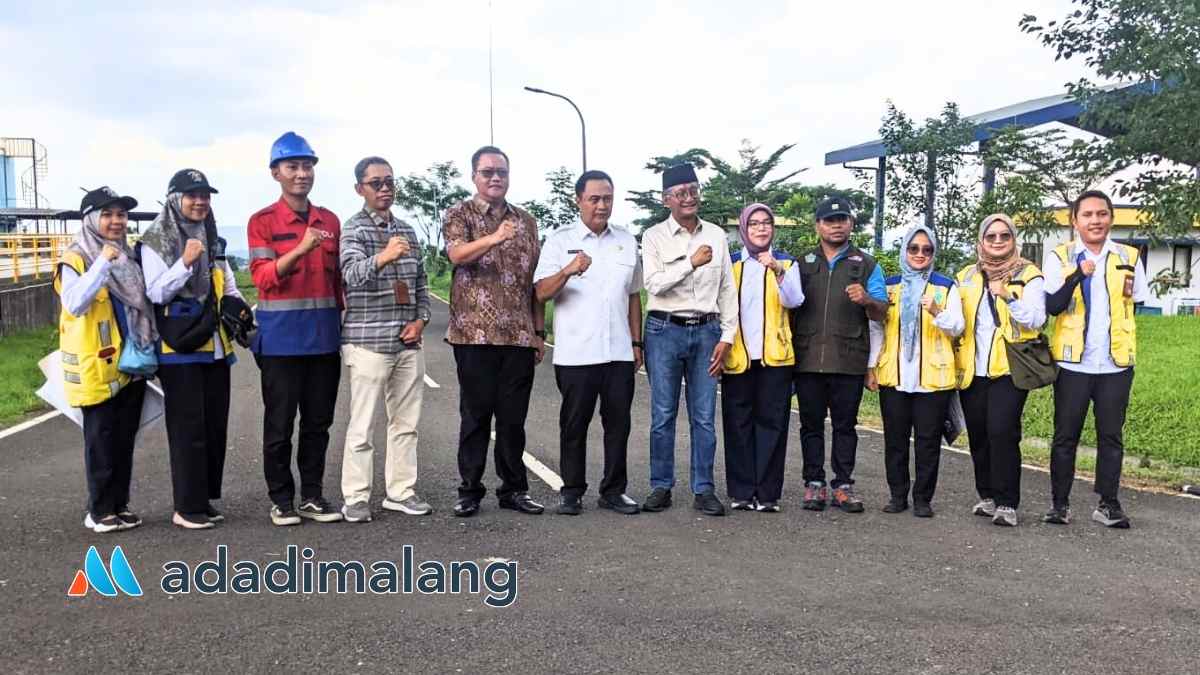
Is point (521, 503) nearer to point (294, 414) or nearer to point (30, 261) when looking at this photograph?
point (294, 414)

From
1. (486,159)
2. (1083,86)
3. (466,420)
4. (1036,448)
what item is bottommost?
(1036,448)

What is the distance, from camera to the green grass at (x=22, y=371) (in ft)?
39.4

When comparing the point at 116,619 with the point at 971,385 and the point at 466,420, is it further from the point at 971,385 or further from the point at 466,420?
the point at 971,385

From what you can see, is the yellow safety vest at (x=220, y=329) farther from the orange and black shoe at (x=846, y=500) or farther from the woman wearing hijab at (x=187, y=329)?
the orange and black shoe at (x=846, y=500)

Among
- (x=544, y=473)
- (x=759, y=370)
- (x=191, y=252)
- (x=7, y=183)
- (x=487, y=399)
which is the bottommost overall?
(x=544, y=473)

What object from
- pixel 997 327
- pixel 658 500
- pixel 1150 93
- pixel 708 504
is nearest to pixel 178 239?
pixel 658 500

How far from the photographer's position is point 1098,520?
636 cm

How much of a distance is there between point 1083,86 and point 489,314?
23.0ft

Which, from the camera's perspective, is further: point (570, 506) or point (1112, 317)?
point (570, 506)

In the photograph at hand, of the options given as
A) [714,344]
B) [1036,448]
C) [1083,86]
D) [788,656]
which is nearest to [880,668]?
[788,656]

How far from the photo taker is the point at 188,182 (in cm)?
593

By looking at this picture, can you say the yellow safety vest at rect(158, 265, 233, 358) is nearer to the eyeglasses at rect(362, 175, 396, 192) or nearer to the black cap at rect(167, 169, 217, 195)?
the black cap at rect(167, 169, 217, 195)

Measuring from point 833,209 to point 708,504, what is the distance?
1.90 meters

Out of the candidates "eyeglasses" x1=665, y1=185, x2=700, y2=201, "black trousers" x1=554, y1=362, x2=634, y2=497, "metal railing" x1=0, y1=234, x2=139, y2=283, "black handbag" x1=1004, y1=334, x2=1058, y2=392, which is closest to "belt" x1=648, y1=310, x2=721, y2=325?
"black trousers" x1=554, y1=362, x2=634, y2=497
